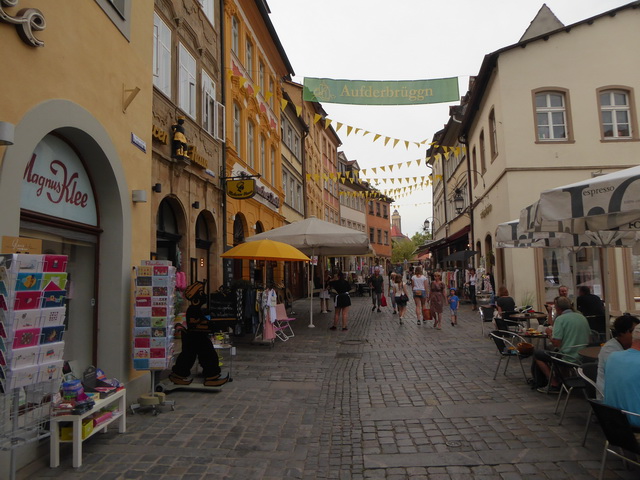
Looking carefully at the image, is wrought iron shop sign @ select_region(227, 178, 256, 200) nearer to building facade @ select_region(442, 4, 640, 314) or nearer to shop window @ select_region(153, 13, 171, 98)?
shop window @ select_region(153, 13, 171, 98)

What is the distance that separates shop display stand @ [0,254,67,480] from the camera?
366cm

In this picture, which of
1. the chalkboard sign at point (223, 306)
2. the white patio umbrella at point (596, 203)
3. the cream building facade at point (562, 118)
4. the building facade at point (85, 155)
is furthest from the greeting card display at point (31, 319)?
the cream building facade at point (562, 118)

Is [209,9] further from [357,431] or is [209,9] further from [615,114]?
[615,114]

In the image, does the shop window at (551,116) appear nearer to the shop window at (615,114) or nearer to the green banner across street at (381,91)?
the shop window at (615,114)

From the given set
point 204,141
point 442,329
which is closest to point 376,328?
point 442,329

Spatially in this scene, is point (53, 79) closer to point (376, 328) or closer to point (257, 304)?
point (257, 304)

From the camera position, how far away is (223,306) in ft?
33.7

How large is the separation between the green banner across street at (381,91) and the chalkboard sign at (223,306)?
5359 mm

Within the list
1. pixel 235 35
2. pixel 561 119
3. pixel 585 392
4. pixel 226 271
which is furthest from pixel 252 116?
pixel 585 392

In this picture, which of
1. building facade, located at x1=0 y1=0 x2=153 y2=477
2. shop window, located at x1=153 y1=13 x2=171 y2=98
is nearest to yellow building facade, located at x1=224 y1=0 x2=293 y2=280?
shop window, located at x1=153 y1=13 x2=171 y2=98

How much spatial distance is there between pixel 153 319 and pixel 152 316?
41 mm

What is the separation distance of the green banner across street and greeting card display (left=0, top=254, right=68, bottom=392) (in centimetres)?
908

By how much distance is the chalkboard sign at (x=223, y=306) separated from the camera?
33.5ft

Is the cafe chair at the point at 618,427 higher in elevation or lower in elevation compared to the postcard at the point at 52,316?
lower
